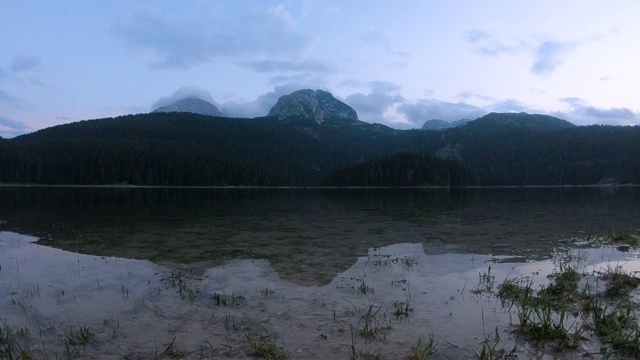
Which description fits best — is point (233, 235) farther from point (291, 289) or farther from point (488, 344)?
point (488, 344)

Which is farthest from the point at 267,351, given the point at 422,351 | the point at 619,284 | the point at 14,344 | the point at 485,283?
the point at 619,284

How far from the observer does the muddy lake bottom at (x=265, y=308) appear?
26.6 ft

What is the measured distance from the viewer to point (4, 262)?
16.8 metres

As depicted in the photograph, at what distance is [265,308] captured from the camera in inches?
426

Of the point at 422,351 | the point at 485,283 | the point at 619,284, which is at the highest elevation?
the point at 619,284

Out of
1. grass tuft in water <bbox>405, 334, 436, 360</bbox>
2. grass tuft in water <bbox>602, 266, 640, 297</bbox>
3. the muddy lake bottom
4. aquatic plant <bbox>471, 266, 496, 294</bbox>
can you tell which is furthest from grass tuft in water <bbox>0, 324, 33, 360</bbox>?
grass tuft in water <bbox>602, 266, 640, 297</bbox>

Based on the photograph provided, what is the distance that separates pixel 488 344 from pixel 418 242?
48.2ft

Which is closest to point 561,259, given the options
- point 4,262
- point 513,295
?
point 513,295

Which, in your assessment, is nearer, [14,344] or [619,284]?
[14,344]

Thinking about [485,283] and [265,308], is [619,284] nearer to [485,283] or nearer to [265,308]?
[485,283]

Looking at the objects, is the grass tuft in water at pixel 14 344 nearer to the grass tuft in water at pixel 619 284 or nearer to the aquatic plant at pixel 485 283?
the aquatic plant at pixel 485 283

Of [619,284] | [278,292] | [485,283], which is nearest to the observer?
[619,284]

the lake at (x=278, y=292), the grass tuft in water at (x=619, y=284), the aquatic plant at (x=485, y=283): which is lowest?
the lake at (x=278, y=292)

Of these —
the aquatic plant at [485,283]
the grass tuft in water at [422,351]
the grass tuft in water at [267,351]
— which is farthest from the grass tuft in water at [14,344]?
the aquatic plant at [485,283]
